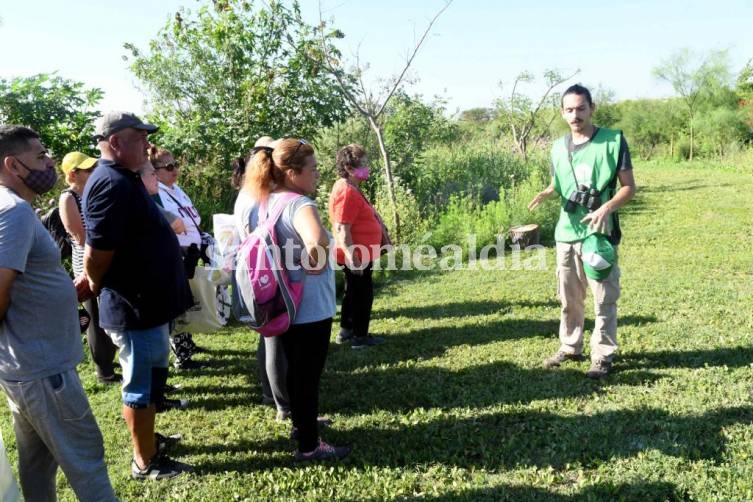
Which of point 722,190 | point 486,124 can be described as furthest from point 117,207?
point 486,124

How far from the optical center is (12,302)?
2174 millimetres

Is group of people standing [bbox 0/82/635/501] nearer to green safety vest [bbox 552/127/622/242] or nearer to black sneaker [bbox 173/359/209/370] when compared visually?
green safety vest [bbox 552/127/622/242]

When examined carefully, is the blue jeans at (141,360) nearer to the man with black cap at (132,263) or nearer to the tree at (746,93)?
the man with black cap at (132,263)

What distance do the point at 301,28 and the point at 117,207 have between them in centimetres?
707

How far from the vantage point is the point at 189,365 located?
4.95 meters

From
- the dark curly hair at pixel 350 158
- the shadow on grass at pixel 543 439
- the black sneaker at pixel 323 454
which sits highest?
the dark curly hair at pixel 350 158

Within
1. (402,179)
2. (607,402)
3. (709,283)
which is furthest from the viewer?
(402,179)

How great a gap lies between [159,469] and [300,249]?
1.51 meters

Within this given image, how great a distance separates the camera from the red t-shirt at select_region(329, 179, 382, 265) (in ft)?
15.5

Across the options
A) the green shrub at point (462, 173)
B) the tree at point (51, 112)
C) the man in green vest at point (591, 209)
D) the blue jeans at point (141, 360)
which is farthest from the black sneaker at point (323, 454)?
the green shrub at point (462, 173)

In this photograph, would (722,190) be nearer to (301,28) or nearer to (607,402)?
(301,28)

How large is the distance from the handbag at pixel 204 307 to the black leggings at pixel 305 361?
1090mm

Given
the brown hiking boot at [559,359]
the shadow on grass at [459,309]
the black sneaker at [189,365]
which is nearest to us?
the brown hiking boot at [559,359]

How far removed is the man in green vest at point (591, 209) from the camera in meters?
3.83
